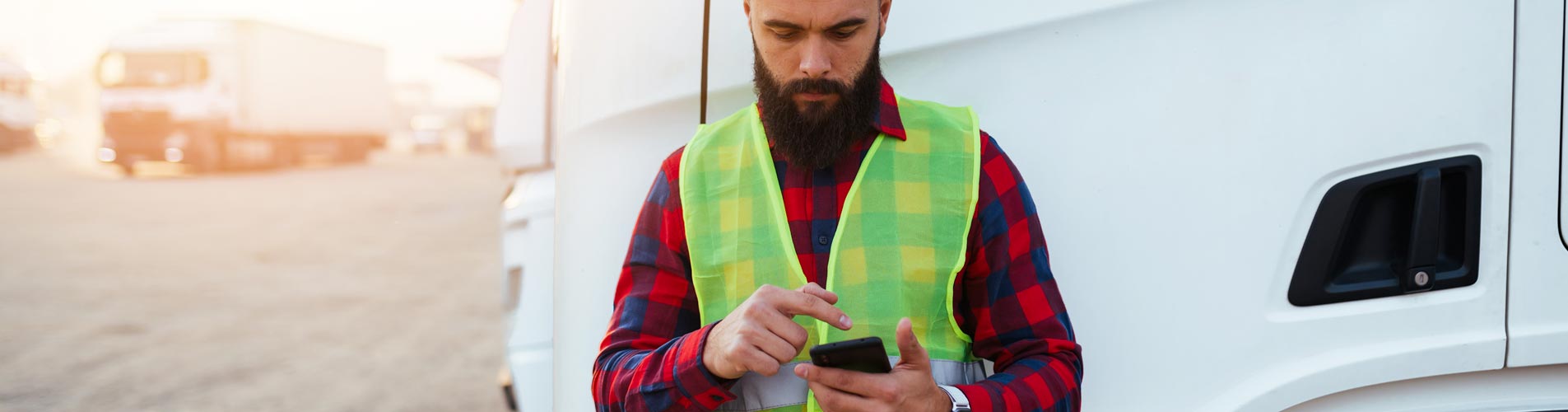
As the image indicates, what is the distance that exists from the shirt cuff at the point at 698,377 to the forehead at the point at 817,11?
0.42 m

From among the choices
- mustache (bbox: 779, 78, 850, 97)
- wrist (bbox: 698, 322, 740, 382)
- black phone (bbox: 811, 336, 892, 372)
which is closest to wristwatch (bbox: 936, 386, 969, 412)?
black phone (bbox: 811, 336, 892, 372)

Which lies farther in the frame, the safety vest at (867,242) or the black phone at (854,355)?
the safety vest at (867,242)

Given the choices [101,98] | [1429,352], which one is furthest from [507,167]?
[101,98]

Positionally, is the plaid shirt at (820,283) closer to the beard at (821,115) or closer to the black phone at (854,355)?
the beard at (821,115)

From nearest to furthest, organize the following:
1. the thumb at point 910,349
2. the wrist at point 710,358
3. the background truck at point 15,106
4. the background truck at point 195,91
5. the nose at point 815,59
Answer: the thumb at point 910,349 < the wrist at point 710,358 < the nose at point 815,59 < the background truck at point 195,91 < the background truck at point 15,106

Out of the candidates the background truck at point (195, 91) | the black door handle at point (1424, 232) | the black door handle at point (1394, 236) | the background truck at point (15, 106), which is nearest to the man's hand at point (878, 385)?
the black door handle at point (1394, 236)

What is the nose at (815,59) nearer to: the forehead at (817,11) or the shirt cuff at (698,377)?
the forehead at (817,11)

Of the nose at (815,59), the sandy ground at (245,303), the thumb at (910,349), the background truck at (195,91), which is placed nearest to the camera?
the thumb at (910,349)

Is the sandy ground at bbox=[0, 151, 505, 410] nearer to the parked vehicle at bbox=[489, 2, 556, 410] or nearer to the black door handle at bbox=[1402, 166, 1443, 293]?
→ the parked vehicle at bbox=[489, 2, 556, 410]

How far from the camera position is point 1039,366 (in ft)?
4.77

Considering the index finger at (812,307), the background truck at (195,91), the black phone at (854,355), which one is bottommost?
the black phone at (854,355)

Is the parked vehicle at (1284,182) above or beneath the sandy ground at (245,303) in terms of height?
above

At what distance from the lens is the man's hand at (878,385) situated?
1301 mm

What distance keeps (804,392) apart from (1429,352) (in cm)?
92
